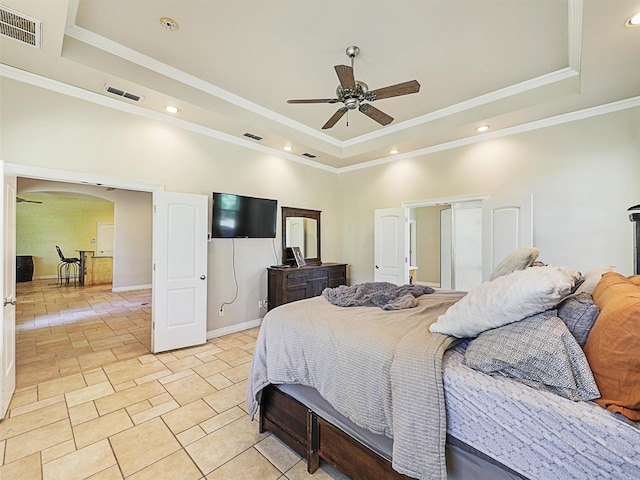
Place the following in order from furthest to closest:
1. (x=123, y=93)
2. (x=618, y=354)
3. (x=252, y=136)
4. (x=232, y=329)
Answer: (x=232, y=329) → (x=252, y=136) → (x=123, y=93) → (x=618, y=354)

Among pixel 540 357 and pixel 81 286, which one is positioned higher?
pixel 540 357

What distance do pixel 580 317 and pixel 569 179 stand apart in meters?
3.19

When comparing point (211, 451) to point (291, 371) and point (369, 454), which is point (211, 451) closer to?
point (291, 371)

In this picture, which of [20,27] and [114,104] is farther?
[114,104]

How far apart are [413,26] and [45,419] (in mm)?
4449

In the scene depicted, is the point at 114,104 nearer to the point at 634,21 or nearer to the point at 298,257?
the point at 298,257

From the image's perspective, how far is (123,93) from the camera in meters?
3.09

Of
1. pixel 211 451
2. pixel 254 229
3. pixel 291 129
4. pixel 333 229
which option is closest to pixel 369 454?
pixel 211 451

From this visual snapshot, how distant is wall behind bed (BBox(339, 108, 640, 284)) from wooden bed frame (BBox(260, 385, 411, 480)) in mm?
3551

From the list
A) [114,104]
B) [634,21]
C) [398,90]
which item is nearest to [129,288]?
[114,104]

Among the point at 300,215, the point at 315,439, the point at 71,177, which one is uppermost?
the point at 71,177

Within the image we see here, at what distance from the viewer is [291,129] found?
4438mm

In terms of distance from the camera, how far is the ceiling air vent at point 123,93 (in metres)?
2.98

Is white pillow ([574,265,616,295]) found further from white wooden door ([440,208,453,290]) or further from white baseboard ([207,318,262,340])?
white wooden door ([440,208,453,290])
